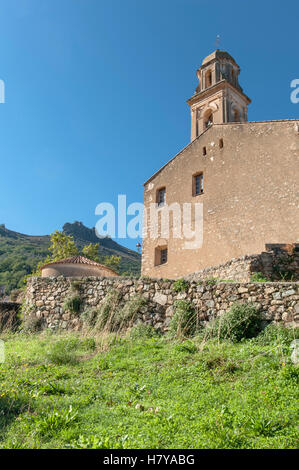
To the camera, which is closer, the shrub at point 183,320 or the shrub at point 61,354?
the shrub at point 61,354

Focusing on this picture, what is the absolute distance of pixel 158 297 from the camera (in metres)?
9.71

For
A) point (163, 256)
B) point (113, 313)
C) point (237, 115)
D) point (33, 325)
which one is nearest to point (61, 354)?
point (113, 313)

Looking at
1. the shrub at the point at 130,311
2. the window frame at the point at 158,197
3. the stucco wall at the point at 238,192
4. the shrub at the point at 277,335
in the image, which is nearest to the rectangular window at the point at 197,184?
the stucco wall at the point at 238,192

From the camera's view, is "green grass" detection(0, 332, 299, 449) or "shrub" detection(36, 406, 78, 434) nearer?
"green grass" detection(0, 332, 299, 449)

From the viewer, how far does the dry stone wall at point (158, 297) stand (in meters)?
8.16

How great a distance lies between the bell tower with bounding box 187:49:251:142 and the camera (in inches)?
956

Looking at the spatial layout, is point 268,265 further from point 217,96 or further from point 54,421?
point 217,96

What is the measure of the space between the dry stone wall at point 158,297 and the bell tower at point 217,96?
1715 cm

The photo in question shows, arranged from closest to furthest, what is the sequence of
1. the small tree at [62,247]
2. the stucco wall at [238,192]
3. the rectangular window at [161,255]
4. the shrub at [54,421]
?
the shrub at [54,421], the stucco wall at [238,192], the rectangular window at [161,255], the small tree at [62,247]

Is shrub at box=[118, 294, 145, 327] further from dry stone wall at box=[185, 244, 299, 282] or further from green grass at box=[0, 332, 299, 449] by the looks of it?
dry stone wall at box=[185, 244, 299, 282]

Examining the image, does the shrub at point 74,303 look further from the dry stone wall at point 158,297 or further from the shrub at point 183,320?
the shrub at point 183,320

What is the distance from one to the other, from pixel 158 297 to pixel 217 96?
62.8 ft

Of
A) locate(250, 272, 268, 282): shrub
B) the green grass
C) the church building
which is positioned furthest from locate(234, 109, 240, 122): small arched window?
the green grass

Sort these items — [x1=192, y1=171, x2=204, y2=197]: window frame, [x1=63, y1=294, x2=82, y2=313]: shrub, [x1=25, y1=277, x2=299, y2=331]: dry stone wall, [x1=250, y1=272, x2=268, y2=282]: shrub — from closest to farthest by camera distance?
1. [x1=25, y1=277, x2=299, y2=331]: dry stone wall
2. [x1=63, y1=294, x2=82, y2=313]: shrub
3. [x1=250, y1=272, x2=268, y2=282]: shrub
4. [x1=192, y1=171, x2=204, y2=197]: window frame
